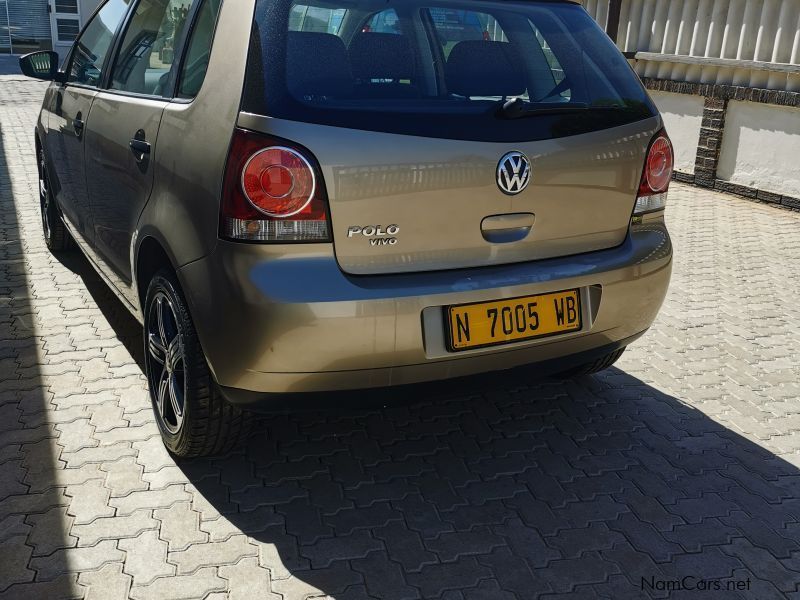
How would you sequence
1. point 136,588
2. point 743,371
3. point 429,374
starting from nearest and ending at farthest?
point 136,588
point 429,374
point 743,371

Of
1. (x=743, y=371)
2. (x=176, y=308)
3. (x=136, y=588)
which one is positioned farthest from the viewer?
(x=743, y=371)

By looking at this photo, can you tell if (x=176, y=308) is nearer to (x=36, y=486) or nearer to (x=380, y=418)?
(x=36, y=486)

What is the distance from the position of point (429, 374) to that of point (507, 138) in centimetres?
79

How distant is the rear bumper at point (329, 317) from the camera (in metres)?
2.47

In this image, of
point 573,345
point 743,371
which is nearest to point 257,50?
point 573,345

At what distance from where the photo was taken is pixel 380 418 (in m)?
3.58

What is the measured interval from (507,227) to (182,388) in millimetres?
1312

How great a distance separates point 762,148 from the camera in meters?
8.44

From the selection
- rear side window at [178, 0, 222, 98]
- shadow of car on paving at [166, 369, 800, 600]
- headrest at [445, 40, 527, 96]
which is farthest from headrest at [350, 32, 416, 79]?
shadow of car on paving at [166, 369, 800, 600]

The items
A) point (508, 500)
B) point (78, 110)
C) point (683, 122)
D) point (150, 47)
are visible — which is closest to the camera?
point (508, 500)

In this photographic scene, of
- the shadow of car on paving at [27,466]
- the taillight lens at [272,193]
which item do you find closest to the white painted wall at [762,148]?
the shadow of car on paving at [27,466]

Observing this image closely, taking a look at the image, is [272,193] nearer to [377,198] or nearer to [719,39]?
[377,198]

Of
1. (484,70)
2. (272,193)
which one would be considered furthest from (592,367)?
(272,193)

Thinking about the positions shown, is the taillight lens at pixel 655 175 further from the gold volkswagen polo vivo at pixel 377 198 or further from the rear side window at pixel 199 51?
the rear side window at pixel 199 51
